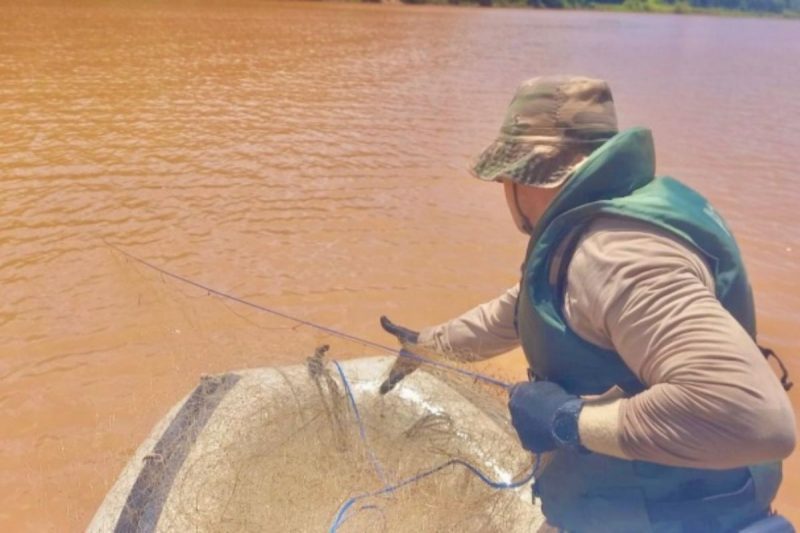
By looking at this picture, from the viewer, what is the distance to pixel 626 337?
5.21 feet

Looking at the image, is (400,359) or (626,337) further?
(400,359)

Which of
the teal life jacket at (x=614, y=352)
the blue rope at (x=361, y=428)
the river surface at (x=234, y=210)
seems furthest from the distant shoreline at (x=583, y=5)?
the teal life jacket at (x=614, y=352)

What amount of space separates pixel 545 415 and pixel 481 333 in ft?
2.52

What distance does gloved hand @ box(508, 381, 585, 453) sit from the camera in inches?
70.7

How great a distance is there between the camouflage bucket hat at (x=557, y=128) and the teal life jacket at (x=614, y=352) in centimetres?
8

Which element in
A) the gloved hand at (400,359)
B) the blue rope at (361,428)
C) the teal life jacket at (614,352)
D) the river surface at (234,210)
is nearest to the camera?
the teal life jacket at (614,352)

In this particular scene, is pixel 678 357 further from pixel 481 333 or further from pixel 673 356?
pixel 481 333

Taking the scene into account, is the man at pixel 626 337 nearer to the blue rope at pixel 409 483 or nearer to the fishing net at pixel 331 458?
the blue rope at pixel 409 483

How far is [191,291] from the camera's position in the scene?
197 inches

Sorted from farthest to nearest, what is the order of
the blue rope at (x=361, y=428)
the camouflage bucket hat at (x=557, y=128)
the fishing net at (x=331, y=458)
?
the blue rope at (x=361, y=428) → the fishing net at (x=331, y=458) → the camouflage bucket hat at (x=557, y=128)

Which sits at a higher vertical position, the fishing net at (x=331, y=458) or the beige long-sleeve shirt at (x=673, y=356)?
the beige long-sleeve shirt at (x=673, y=356)

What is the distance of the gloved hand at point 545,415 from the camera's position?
1.80m

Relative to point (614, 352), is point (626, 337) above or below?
above

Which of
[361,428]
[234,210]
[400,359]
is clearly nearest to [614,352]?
[400,359]
